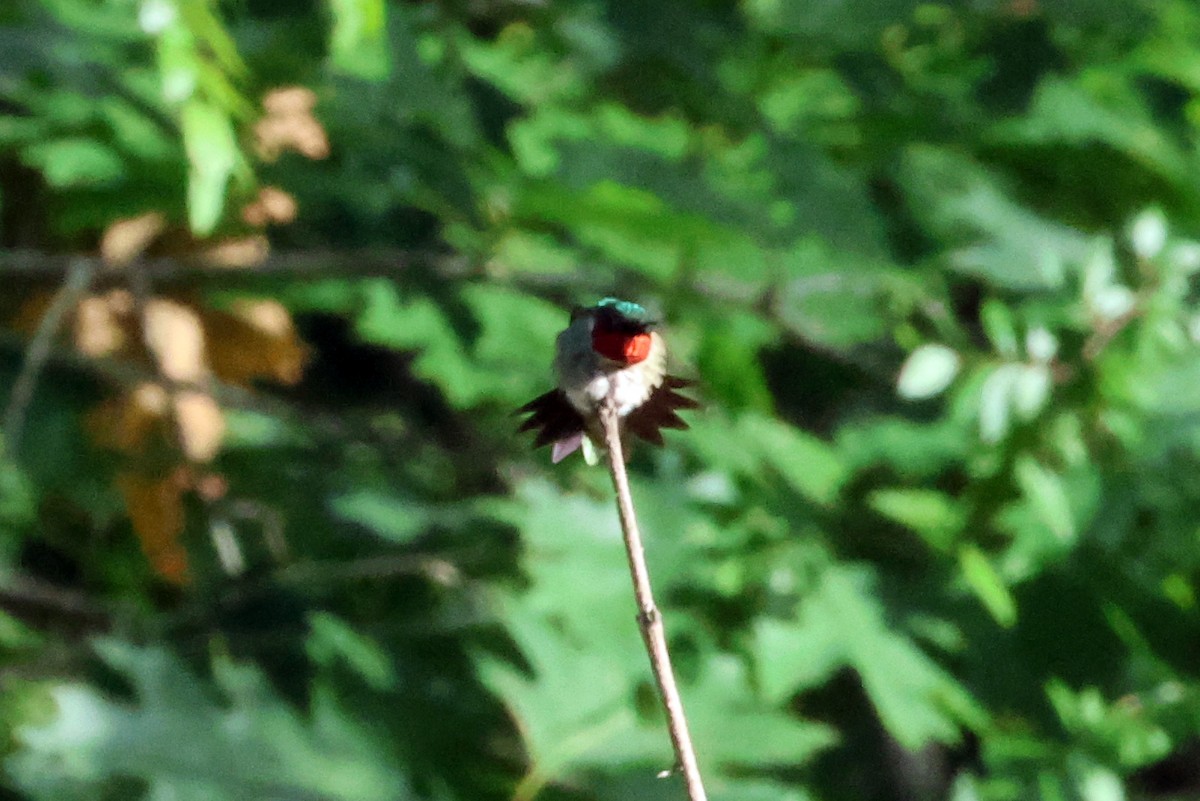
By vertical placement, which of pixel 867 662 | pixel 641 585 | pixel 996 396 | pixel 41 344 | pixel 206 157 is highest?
pixel 41 344

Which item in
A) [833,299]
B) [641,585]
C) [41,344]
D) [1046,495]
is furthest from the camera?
[833,299]

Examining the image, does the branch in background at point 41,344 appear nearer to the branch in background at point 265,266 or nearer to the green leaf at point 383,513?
the branch in background at point 265,266

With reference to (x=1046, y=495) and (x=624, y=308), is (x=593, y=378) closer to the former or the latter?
(x=624, y=308)

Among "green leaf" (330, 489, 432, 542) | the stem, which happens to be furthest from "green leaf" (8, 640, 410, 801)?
the stem

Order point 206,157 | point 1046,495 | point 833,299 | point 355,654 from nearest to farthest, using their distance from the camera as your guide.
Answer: point 206,157, point 1046,495, point 355,654, point 833,299

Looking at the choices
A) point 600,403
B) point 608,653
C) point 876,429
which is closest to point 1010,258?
point 876,429

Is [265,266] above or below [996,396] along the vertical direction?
above

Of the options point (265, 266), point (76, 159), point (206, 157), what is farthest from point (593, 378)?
point (265, 266)
